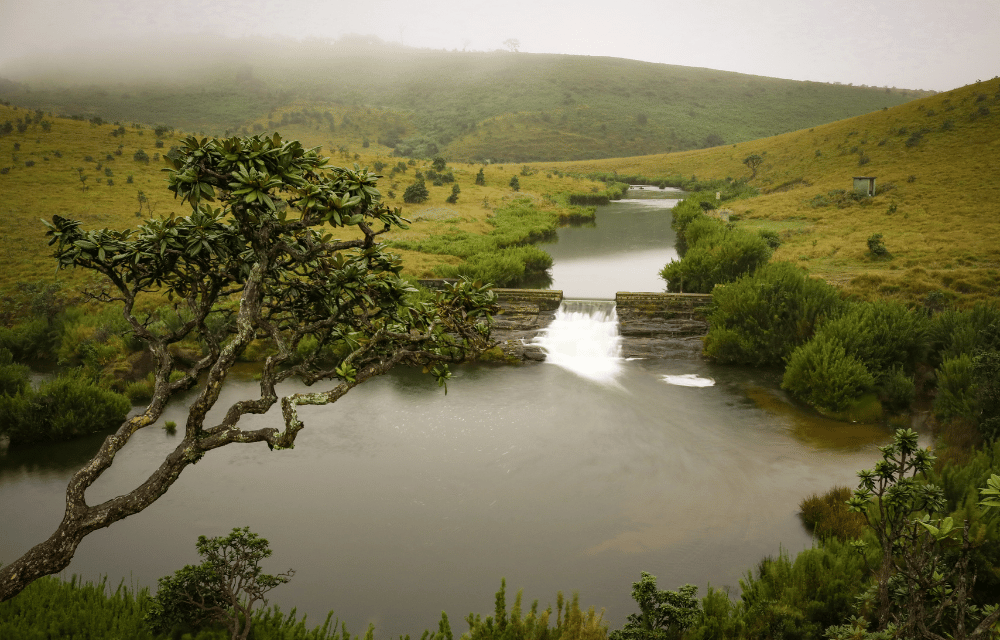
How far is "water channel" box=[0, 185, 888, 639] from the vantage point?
977 centimetres

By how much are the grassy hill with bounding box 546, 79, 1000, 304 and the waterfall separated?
30.2 ft

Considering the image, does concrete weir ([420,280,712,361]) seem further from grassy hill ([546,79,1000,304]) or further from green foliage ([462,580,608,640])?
green foliage ([462,580,608,640])

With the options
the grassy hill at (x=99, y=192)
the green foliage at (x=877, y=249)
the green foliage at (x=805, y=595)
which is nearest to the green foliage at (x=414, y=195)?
the grassy hill at (x=99, y=192)

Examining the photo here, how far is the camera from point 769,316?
18766 millimetres

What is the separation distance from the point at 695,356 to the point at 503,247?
15.5 metres

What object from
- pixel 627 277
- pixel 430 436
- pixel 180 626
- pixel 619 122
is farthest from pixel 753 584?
pixel 619 122

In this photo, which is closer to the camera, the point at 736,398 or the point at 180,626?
the point at 180,626

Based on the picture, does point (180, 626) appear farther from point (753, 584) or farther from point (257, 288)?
point (753, 584)

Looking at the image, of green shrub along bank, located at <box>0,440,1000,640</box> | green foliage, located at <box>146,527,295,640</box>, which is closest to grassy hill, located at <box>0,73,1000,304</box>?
green shrub along bank, located at <box>0,440,1000,640</box>

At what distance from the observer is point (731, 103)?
124938 millimetres

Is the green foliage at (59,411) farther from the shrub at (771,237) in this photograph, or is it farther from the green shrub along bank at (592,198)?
the green shrub along bank at (592,198)

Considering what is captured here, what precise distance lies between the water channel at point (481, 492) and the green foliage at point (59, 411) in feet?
1.69

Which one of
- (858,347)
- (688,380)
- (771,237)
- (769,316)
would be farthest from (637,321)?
(771,237)

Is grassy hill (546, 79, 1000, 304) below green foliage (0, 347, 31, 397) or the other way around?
the other way around
